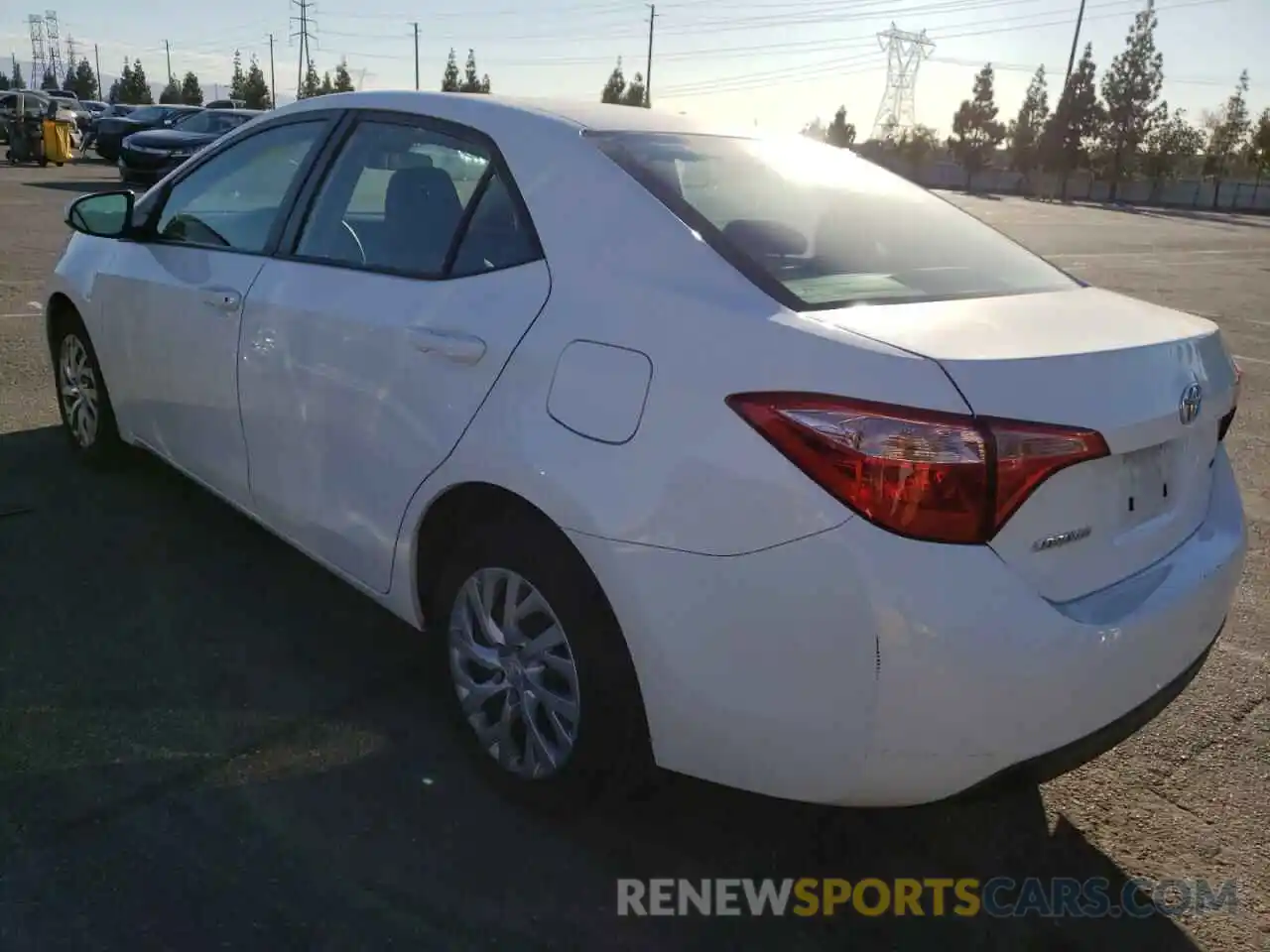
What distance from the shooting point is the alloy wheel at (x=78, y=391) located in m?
4.71

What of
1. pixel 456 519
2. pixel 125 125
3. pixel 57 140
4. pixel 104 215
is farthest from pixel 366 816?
pixel 57 140

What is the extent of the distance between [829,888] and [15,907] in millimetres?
1746

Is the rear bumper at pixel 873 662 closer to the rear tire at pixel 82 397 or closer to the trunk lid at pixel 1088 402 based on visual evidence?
the trunk lid at pixel 1088 402

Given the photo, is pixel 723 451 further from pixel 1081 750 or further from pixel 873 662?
pixel 1081 750

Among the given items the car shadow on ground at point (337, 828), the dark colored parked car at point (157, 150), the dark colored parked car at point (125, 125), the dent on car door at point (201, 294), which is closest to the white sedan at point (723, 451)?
the dent on car door at point (201, 294)

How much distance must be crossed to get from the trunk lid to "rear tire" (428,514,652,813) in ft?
2.62

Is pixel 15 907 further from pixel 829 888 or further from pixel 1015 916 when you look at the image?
pixel 1015 916

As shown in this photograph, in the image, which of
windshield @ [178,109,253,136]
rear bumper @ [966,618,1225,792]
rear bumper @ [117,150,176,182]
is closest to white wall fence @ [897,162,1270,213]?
windshield @ [178,109,253,136]

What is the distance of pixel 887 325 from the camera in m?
2.16

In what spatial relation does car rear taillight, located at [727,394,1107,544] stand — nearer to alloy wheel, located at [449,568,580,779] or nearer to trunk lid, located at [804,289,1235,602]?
trunk lid, located at [804,289,1235,602]

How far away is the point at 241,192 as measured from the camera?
12.5ft

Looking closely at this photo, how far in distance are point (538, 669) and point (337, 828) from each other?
61 cm

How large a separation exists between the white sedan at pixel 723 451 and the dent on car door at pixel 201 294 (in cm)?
12

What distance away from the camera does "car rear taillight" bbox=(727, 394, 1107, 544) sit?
1.92m
